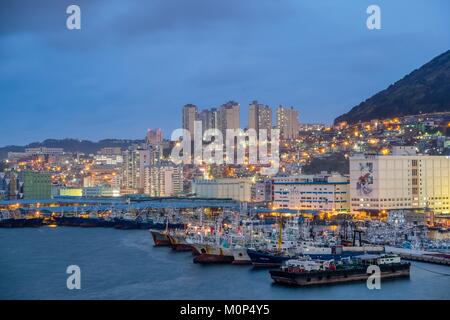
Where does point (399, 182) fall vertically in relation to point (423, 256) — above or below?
above

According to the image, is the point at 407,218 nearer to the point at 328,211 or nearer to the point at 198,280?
the point at 328,211

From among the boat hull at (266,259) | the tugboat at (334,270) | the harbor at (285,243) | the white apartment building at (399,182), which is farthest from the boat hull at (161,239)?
the white apartment building at (399,182)

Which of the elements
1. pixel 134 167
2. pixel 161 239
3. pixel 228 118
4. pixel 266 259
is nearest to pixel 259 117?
pixel 228 118

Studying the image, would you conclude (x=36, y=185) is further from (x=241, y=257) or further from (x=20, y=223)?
(x=241, y=257)

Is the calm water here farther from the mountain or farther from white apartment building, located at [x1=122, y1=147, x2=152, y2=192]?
white apartment building, located at [x1=122, y1=147, x2=152, y2=192]
